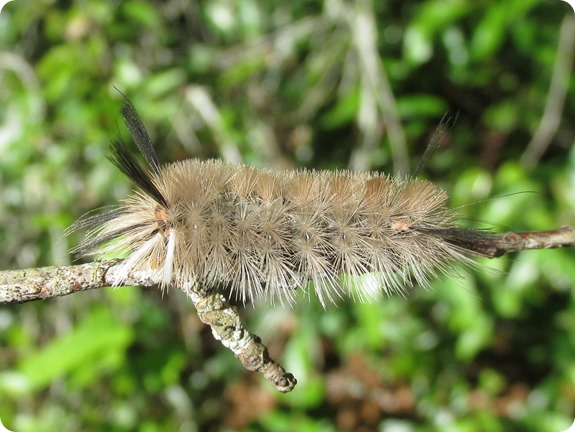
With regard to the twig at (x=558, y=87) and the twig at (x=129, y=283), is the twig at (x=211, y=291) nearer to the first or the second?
the twig at (x=129, y=283)

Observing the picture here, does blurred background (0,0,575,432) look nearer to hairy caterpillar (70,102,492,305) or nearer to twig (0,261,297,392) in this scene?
hairy caterpillar (70,102,492,305)

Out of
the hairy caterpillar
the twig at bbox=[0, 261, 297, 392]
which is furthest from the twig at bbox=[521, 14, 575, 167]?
the twig at bbox=[0, 261, 297, 392]

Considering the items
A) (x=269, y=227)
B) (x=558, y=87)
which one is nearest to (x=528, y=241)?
(x=269, y=227)

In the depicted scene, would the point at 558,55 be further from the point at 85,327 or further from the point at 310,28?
the point at 85,327

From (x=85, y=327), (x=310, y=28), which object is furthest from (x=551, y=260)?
(x=85, y=327)

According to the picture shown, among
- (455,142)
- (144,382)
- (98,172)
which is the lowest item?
(144,382)

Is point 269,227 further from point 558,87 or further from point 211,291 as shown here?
point 558,87
